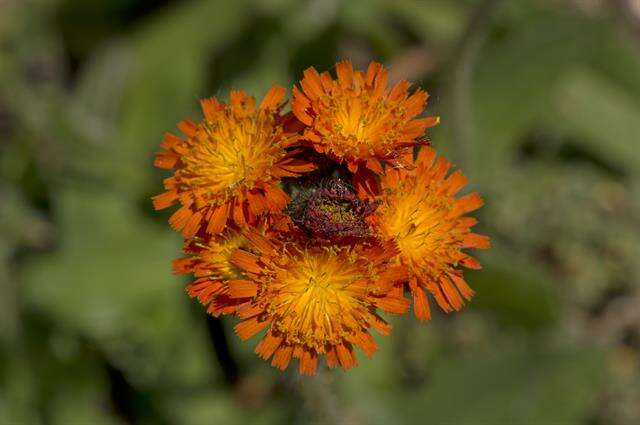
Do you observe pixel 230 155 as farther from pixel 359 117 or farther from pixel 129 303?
pixel 129 303

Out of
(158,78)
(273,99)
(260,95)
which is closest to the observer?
(273,99)

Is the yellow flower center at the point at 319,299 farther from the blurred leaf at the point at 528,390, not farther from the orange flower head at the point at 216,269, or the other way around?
the blurred leaf at the point at 528,390

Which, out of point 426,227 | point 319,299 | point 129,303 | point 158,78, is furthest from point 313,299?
point 158,78

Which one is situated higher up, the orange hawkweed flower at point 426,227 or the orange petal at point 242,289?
the orange hawkweed flower at point 426,227

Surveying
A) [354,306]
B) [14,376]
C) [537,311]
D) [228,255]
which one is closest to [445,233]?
[354,306]

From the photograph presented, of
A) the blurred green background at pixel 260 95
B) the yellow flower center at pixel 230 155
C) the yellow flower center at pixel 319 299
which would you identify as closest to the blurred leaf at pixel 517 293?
the blurred green background at pixel 260 95

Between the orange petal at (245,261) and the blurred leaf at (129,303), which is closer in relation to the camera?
the orange petal at (245,261)

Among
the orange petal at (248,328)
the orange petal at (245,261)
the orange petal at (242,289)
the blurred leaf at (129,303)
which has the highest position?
the orange petal at (245,261)
